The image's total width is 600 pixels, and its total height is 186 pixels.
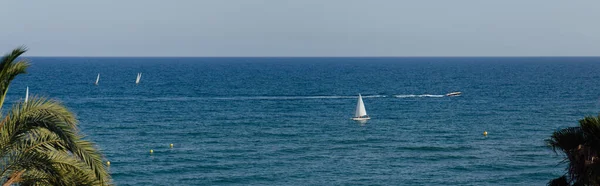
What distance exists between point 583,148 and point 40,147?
11978 mm

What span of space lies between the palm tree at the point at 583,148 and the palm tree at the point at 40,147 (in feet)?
35.1

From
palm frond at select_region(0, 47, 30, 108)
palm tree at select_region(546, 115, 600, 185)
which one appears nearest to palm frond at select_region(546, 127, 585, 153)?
palm tree at select_region(546, 115, 600, 185)

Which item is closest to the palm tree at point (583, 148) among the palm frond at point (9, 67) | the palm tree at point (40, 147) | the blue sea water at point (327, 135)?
the palm tree at point (40, 147)

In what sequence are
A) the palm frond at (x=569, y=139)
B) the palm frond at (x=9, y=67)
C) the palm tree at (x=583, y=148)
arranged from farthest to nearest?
the palm frond at (x=569, y=139), the palm tree at (x=583, y=148), the palm frond at (x=9, y=67)

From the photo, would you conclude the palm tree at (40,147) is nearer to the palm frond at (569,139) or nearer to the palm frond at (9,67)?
the palm frond at (9,67)

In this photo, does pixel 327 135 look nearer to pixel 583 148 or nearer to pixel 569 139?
pixel 569 139

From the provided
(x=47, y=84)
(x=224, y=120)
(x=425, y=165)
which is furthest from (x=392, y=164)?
(x=47, y=84)

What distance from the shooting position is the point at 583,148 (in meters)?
17.7

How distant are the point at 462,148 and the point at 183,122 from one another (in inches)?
1253

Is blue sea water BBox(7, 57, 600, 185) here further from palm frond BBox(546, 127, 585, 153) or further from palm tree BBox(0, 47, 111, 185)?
palm frond BBox(546, 127, 585, 153)

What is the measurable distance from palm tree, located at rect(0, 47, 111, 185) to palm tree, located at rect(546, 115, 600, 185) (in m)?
10.7

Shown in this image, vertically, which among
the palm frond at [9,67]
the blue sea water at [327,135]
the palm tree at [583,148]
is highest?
the palm frond at [9,67]

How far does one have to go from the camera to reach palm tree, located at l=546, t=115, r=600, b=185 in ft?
56.8

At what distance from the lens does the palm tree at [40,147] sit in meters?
14.6
